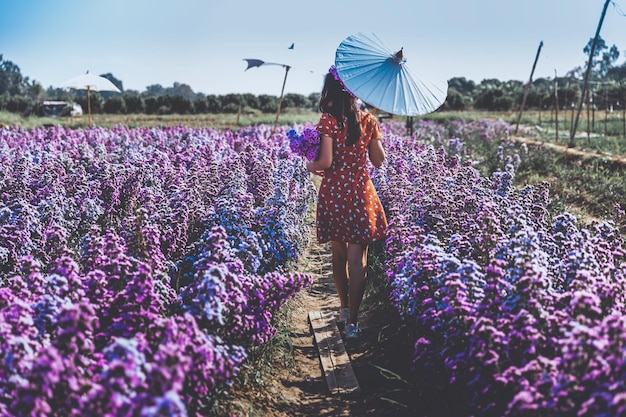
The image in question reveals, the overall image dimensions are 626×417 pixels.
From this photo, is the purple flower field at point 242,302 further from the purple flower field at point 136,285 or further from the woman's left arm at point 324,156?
the woman's left arm at point 324,156

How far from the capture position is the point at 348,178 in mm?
4992

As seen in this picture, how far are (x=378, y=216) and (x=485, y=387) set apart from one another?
7.40 ft

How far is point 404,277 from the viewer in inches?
164

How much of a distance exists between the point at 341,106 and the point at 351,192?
0.75 metres

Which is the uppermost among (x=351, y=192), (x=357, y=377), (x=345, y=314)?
(x=351, y=192)

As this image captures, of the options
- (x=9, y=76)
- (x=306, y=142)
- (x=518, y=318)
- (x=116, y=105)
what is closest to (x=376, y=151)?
(x=306, y=142)

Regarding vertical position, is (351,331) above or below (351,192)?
below

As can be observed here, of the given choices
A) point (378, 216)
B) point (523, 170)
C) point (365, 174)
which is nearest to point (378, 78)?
point (365, 174)

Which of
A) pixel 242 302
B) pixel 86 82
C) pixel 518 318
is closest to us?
pixel 518 318

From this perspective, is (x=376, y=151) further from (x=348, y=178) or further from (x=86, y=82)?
(x=86, y=82)

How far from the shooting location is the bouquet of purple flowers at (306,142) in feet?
15.6

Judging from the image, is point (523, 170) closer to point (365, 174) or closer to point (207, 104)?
point (365, 174)

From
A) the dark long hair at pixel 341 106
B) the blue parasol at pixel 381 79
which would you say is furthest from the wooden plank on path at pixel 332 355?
the blue parasol at pixel 381 79

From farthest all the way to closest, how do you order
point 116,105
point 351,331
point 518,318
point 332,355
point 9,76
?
point 9,76
point 116,105
point 351,331
point 332,355
point 518,318
